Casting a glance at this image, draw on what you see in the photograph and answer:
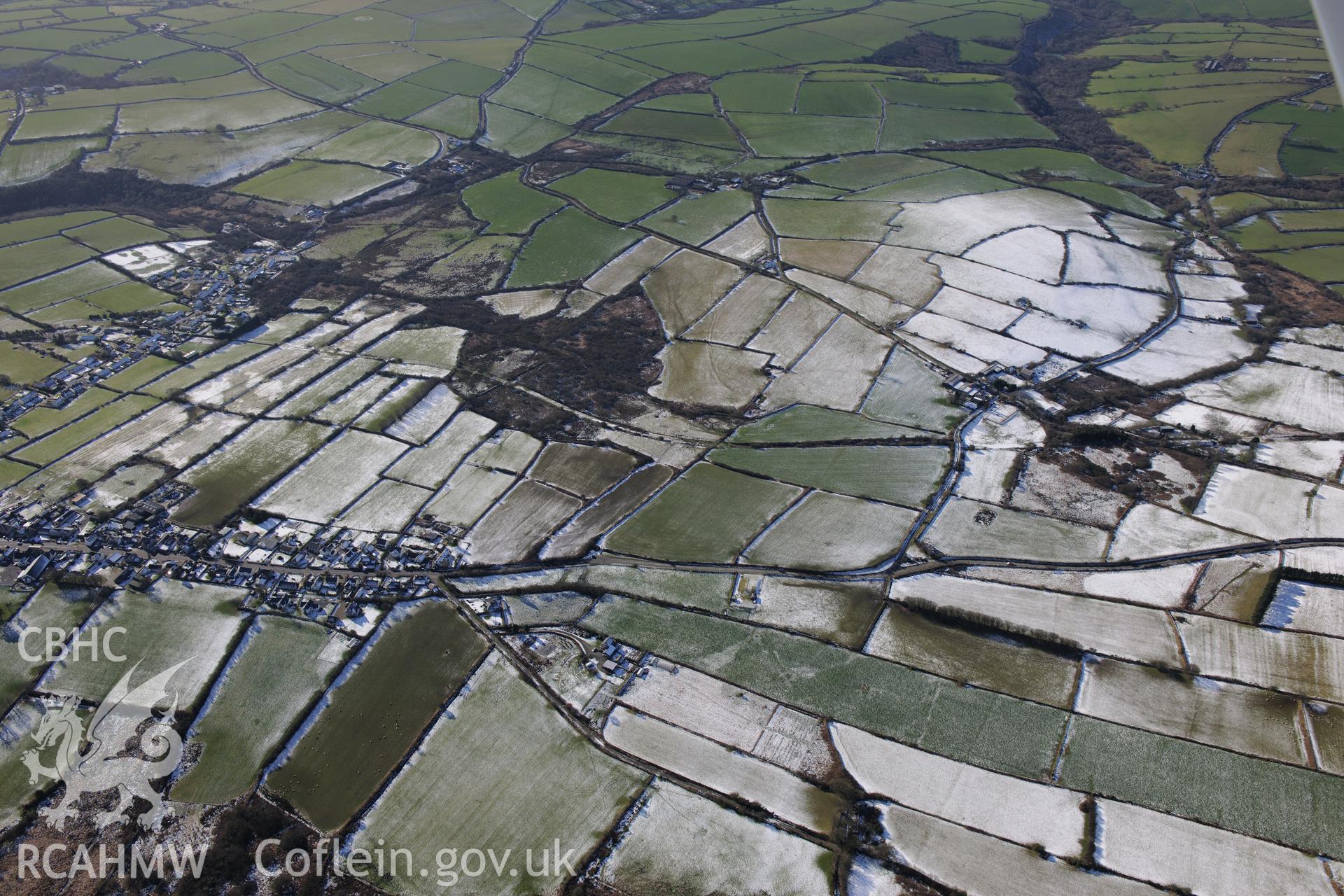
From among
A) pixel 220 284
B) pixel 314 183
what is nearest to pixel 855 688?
pixel 220 284

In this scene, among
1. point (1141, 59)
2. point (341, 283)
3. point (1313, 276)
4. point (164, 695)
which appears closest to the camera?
point (164, 695)

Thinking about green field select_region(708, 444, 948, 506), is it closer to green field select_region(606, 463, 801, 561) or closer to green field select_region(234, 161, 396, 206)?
green field select_region(606, 463, 801, 561)

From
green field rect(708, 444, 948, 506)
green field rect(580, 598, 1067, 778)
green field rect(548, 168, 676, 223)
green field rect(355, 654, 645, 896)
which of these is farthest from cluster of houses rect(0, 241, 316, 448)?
green field rect(580, 598, 1067, 778)

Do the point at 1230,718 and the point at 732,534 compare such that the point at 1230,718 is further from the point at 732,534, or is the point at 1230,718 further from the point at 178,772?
the point at 178,772

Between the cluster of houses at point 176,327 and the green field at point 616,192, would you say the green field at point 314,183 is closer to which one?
the cluster of houses at point 176,327

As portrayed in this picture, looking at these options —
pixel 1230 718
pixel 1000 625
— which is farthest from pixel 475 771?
pixel 1230 718

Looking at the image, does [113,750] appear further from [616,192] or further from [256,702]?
[616,192]

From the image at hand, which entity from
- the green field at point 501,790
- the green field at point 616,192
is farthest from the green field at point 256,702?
the green field at point 616,192

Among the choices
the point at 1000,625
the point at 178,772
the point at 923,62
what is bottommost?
the point at 178,772
